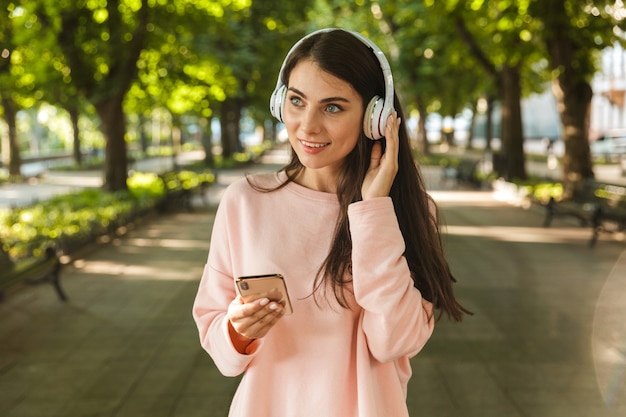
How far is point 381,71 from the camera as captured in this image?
80.5 inches

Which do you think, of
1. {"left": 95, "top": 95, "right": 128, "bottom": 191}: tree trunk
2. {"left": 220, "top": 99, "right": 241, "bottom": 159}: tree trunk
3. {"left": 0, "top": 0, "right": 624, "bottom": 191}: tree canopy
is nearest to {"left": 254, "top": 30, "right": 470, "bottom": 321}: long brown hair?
{"left": 0, "top": 0, "right": 624, "bottom": 191}: tree canopy

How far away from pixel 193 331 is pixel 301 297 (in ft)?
19.9

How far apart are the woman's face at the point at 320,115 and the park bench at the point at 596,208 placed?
11860 mm

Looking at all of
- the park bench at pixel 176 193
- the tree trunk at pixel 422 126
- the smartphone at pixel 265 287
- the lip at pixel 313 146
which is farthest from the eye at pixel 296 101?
the tree trunk at pixel 422 126

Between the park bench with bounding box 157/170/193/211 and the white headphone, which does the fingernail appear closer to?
the white headphone

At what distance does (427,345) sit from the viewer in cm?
724

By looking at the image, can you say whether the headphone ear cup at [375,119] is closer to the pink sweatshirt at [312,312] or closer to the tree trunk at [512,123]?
the pink sweatshirt at [312,312]

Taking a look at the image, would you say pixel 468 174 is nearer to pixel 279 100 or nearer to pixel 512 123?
pixel 512 123

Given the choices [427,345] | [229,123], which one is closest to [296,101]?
[427,345]

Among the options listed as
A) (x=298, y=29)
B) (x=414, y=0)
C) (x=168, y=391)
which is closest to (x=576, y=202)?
(x=414, y=0)

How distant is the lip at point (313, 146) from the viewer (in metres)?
2.01

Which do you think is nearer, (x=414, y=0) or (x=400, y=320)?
(x=400, y=320)

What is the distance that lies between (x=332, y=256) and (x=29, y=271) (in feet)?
27.3

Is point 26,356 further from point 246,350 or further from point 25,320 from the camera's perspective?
point 246,350
